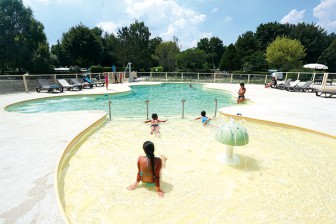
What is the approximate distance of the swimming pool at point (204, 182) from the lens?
11.8ft

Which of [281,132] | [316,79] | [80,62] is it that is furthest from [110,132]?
[80,62]

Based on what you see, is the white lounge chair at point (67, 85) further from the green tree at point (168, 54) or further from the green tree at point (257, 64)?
the green tree at point (257, 64)

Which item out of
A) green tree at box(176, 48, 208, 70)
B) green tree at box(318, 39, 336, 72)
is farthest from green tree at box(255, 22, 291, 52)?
green tree at box(176, 48, 208, 70)

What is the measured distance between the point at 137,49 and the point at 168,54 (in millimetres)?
8800

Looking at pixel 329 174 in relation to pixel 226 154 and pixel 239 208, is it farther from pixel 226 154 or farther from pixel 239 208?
pixel 239 208

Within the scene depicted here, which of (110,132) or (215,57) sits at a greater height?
(215,57)

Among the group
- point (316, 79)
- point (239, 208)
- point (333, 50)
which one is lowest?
point (239, 208)

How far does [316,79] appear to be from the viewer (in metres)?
23.4

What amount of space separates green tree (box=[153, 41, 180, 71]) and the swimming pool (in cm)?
3629

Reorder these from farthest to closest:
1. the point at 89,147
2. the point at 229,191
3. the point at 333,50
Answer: the point at 333,50 → the point at 89,147 → the point at 229,191

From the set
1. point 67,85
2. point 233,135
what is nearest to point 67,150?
point 233,135

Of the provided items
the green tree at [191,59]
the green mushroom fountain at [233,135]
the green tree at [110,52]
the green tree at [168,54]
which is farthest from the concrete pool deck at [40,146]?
the green tree at [110,52]

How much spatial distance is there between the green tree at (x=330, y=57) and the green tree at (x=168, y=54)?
36.8 meters

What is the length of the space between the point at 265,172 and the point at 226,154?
1.06 meters
